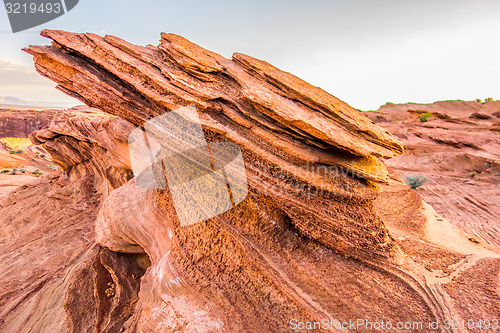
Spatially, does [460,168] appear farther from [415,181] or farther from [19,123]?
[19,123]

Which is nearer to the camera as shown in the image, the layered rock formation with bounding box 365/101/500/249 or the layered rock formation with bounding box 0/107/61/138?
the layered rock formation with bounding box 365/101/500/249

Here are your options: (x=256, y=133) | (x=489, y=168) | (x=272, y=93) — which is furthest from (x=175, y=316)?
(x=489, y=168)

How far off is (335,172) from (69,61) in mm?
4313

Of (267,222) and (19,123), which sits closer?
(267,222)

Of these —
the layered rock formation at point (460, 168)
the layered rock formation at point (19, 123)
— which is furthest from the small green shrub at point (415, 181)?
the layered rock formation at point (19, 123)

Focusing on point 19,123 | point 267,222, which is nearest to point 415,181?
point 267,222

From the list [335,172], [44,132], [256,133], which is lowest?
[44,132]

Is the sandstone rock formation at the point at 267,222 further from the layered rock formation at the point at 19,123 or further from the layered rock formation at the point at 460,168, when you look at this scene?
the layered rock formation at the point at 19,123

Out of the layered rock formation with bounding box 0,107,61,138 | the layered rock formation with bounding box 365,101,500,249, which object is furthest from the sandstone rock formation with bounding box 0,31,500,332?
the layered rock formation with bounding box 0,107,61,138

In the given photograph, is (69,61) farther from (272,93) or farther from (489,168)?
(489,168)

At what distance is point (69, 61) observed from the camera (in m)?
3.34

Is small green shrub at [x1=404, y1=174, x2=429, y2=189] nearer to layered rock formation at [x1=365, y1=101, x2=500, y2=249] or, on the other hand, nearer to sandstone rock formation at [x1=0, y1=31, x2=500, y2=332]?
layered rock formation at [x1=365, y1=101, x2=500, y2=249]

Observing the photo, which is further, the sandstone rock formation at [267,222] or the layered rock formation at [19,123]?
the layered rock formation at [19,123]

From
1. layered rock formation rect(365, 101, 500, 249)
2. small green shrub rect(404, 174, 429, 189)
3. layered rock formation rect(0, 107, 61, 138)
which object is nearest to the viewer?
layered rock formation rect(365, 101, 500, 249)
